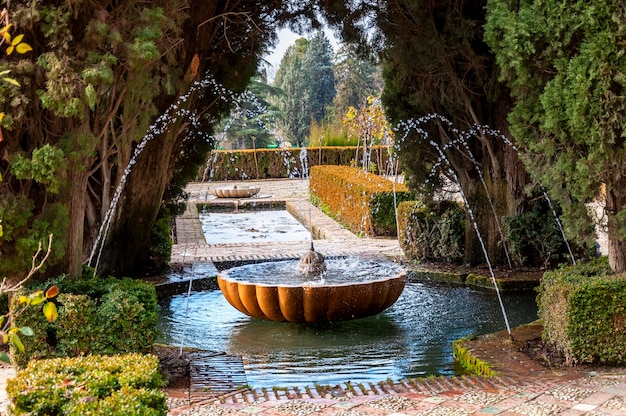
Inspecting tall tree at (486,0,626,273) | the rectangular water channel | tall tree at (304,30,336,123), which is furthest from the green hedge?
tall tree at (304,30,336,123)

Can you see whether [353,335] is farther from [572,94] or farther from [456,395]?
[572,94]

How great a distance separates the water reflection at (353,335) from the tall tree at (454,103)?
53.7 inches

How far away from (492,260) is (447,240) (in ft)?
2.28

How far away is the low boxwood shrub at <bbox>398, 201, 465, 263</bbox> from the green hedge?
565cm

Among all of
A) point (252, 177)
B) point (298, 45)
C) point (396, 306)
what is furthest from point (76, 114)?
point (298, 45)

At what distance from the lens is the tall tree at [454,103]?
8.34 metres

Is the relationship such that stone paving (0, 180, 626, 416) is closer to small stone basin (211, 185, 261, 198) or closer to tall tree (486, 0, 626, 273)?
tall tree (486, 0, 626, 273)

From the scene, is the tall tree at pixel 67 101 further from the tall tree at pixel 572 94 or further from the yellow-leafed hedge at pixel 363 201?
the yellow-leafed hedge at pixel 363 201

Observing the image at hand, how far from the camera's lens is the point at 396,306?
308 inches

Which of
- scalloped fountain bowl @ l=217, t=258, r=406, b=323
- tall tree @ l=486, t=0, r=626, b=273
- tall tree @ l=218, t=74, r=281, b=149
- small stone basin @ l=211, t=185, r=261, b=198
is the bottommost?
scalloped fountain bowl @ l=217, t=258, r=406, b=323

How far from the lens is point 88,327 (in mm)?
4891

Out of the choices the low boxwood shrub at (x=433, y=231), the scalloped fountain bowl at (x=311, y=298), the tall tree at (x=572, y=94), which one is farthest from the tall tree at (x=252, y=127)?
the tall tree at (x=572, y=94)

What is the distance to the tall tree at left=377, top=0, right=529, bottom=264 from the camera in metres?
8.34

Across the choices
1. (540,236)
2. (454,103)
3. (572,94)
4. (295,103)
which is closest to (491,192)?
(540,236)
